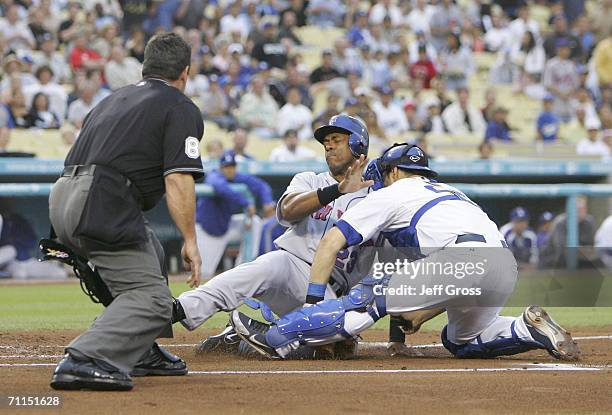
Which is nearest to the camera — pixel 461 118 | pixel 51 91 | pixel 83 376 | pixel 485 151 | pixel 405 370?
pixel 83 376

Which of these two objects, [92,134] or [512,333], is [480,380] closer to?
[512,333]

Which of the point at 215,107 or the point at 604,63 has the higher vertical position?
the point at 604,63

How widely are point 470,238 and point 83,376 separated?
2513mm

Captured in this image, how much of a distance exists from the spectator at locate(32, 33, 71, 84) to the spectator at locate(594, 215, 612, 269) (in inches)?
337

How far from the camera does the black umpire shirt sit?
5.49m

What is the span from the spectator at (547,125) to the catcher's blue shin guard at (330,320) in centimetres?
1364

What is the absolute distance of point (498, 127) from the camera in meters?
19.2

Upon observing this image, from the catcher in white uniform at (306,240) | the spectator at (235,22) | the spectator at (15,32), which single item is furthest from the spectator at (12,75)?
the catcher in white uniform at (306,240)

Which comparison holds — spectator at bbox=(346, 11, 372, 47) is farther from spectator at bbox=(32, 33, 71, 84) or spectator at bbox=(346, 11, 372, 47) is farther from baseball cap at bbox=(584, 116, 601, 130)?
spectator at bbox=(32, 33, 71, 84)

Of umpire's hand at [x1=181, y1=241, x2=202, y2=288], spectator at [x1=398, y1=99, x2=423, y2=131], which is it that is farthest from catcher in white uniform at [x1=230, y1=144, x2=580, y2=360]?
spectator at [x1=398, y1=99, x2=423, y2=131]

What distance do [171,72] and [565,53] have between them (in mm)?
17422

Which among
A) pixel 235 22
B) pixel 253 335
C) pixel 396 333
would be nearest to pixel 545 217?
pixel 235 22

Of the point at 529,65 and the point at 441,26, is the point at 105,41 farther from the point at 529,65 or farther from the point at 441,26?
the point at 529,65

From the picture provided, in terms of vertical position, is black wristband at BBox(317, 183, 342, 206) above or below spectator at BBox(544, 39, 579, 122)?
above
